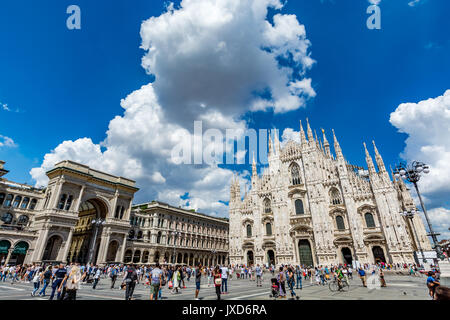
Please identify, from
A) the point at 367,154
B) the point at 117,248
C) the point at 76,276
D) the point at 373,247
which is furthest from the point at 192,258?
the point at 76,276

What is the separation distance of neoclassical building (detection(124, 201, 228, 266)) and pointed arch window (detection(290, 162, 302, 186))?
23.8 meters

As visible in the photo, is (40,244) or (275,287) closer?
(275,287)

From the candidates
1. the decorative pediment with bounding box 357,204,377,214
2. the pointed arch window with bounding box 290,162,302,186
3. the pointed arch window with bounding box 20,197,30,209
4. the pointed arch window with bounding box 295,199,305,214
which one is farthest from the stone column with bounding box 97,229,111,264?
the decorative pediment with bounding box 357,204,377,214

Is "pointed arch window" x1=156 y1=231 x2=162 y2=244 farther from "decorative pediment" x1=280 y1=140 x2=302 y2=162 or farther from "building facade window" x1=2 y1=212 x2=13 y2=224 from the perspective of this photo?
"decorative pediment" x1=280 y1=140 x2=302 y2=162

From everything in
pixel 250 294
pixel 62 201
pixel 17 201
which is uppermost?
pixel 17 201

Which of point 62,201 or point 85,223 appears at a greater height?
point 62,201

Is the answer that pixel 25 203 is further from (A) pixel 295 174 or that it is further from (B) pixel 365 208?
(B) pixel 365 208

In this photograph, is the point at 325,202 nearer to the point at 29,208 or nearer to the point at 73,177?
the point at 73,177

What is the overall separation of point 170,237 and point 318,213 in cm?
3069

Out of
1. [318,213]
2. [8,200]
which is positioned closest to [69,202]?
[8,200]

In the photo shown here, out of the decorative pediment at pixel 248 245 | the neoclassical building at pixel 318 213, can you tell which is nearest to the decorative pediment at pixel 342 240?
the neoclassical building at pixel 318 213

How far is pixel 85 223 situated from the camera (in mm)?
43125

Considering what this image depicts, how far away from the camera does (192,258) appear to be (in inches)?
2080

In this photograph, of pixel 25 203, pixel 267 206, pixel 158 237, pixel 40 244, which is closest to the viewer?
pixel 40 244
